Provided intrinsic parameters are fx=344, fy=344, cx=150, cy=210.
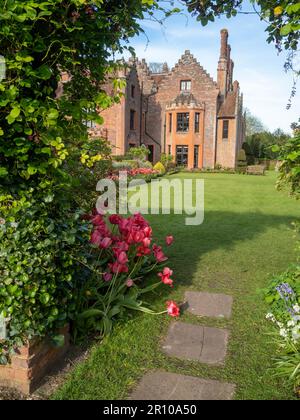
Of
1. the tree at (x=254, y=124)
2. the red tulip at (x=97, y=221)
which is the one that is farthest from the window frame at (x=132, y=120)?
the tree at (x=254, y=124)

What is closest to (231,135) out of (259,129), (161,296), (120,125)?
(120,125)

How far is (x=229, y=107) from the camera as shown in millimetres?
36625

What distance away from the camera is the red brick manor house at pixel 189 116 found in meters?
35.6

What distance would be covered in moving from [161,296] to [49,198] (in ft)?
8.23

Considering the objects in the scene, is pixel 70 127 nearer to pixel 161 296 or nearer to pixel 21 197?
pixel 21 197

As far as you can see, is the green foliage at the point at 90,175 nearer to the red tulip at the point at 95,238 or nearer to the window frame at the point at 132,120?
the red tulip at the point at 95,238

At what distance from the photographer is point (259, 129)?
84.1 metres

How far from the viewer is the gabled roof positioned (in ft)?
118

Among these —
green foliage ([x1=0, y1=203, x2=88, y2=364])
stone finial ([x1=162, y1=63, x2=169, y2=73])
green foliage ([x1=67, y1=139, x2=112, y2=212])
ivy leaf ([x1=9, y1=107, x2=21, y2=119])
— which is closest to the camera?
ivy leaf ([x1=9, y1=107, x2=21, y2=119])

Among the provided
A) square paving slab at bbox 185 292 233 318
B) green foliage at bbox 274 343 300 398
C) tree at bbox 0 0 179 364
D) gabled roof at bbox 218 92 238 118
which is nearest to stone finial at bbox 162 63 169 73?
gabled roof at bbox 218 92 238 118

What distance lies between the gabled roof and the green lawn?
28.7 m

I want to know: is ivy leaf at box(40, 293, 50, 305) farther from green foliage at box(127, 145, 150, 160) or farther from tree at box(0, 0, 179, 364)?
green foliage at box(127, 145, 150, 160)

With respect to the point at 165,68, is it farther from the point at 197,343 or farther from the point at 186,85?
the point at 197,343

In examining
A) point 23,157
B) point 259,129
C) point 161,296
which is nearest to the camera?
point 23,157
